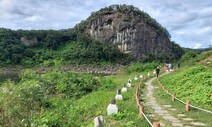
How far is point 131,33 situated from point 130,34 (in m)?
0.59

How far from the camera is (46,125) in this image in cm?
885

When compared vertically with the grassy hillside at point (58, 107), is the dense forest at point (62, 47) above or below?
above

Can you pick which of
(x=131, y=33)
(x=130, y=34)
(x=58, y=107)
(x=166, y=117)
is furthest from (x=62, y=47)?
(x=166, y=117)

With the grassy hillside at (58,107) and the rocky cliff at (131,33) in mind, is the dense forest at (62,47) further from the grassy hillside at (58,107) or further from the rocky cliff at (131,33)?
the grassy hillside at (58,107)

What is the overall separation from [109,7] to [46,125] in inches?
4651

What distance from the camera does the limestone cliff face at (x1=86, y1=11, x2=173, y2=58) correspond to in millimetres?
118500

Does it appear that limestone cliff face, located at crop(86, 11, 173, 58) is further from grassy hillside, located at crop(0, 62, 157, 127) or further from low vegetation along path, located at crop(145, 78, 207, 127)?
low vegetation along path, located at crop(145, 78, 207, 127)

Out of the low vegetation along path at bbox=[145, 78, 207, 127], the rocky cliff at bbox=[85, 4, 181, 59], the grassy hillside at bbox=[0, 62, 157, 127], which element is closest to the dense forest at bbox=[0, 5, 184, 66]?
the rocky cliff at bbox=[85, 4, 181, 59]

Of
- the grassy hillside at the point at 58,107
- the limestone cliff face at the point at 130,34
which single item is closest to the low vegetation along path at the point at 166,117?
the grassy hillside at the point at 58,107

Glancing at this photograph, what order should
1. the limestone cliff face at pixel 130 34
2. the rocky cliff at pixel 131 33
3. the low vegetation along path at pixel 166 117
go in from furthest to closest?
the limestone cliff face at pixel 130 34
the rocky cliff at pixel 131 33
the low vegetation along path at pixel 166 117

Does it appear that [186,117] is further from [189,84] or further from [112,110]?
[189,84]

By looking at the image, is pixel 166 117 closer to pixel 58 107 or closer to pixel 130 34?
pixel 58 107

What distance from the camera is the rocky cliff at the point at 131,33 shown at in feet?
388

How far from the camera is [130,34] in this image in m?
119
